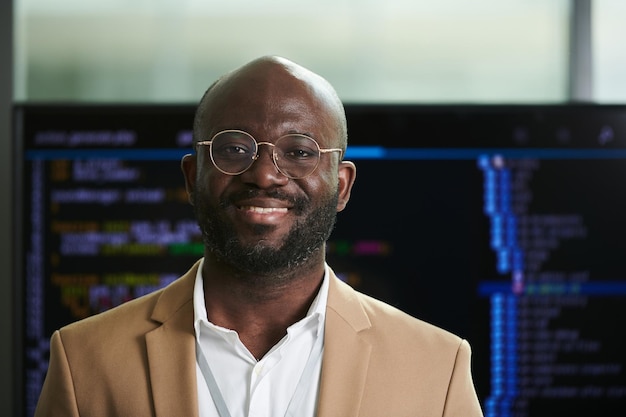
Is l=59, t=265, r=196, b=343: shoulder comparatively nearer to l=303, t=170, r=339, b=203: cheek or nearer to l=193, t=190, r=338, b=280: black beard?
l=193, t=190, r=338, b=280: black beard

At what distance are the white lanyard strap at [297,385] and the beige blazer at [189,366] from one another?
1.0 inches

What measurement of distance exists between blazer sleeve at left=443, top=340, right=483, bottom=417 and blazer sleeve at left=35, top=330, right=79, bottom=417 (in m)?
0.51

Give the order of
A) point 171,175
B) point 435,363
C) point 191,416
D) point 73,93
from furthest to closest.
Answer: point 73,93 → point 171,175 → point 435,363 → point 191,416

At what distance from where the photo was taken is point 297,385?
1.25 meters

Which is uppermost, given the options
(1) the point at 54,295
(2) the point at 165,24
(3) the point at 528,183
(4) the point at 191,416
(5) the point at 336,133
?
(2) the point at 165,24

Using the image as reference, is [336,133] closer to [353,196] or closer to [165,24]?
[353,196]

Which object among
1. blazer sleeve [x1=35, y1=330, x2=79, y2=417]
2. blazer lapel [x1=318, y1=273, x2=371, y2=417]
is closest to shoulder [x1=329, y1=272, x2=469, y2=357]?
blazer lapel [x1=318, y1=273, x2=371, y2=417]

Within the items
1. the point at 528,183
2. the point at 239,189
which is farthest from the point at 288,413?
the point at 528,183

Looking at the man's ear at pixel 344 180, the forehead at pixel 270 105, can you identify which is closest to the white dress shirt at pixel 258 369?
the man's ear at pixel 344 180

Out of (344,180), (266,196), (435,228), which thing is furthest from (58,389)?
(435,228)

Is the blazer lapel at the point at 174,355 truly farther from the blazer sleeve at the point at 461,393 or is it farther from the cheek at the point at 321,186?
the blazer sleeve at the point at 461,393

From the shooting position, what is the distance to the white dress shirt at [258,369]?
123 centimetres

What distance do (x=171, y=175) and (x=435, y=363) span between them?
56.8 inches

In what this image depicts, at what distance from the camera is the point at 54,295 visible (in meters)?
2.58
